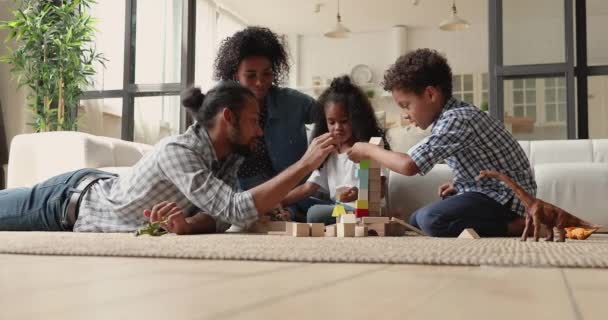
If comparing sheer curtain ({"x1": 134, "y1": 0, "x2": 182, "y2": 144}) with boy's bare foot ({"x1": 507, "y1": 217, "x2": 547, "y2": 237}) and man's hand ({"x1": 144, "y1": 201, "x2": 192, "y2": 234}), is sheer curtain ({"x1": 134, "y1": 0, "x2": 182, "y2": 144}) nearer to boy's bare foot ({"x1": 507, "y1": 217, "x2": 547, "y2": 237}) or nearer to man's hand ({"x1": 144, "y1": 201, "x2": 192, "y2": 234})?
man's hand ({"x1": 144, "y1": 201, "x2": 192, "y2": 234})

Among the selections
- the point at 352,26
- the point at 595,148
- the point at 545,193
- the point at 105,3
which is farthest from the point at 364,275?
the point at 352,26

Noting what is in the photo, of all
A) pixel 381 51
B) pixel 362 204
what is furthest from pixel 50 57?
pixel 381 51

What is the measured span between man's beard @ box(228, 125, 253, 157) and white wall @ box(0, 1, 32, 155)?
333 centimetres

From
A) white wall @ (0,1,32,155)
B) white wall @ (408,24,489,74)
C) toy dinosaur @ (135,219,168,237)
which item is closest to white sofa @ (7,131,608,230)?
toy dinosaur @ (135,219,168,237)

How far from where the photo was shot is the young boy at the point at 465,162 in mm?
1989

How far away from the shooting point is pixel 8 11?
5004mm

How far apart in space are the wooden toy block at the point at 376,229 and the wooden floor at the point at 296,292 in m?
1.07

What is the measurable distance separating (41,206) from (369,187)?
1.10 metres

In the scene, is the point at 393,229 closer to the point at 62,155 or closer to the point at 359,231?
the point at 359,231

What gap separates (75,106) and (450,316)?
4.75 metres

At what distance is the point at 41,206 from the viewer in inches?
86.5

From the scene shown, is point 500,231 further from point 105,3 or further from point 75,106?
point 105,3

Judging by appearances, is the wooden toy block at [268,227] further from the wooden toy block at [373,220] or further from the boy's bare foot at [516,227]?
the boy's bare foot at [516,227]

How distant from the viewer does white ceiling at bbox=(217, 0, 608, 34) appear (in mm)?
8289
